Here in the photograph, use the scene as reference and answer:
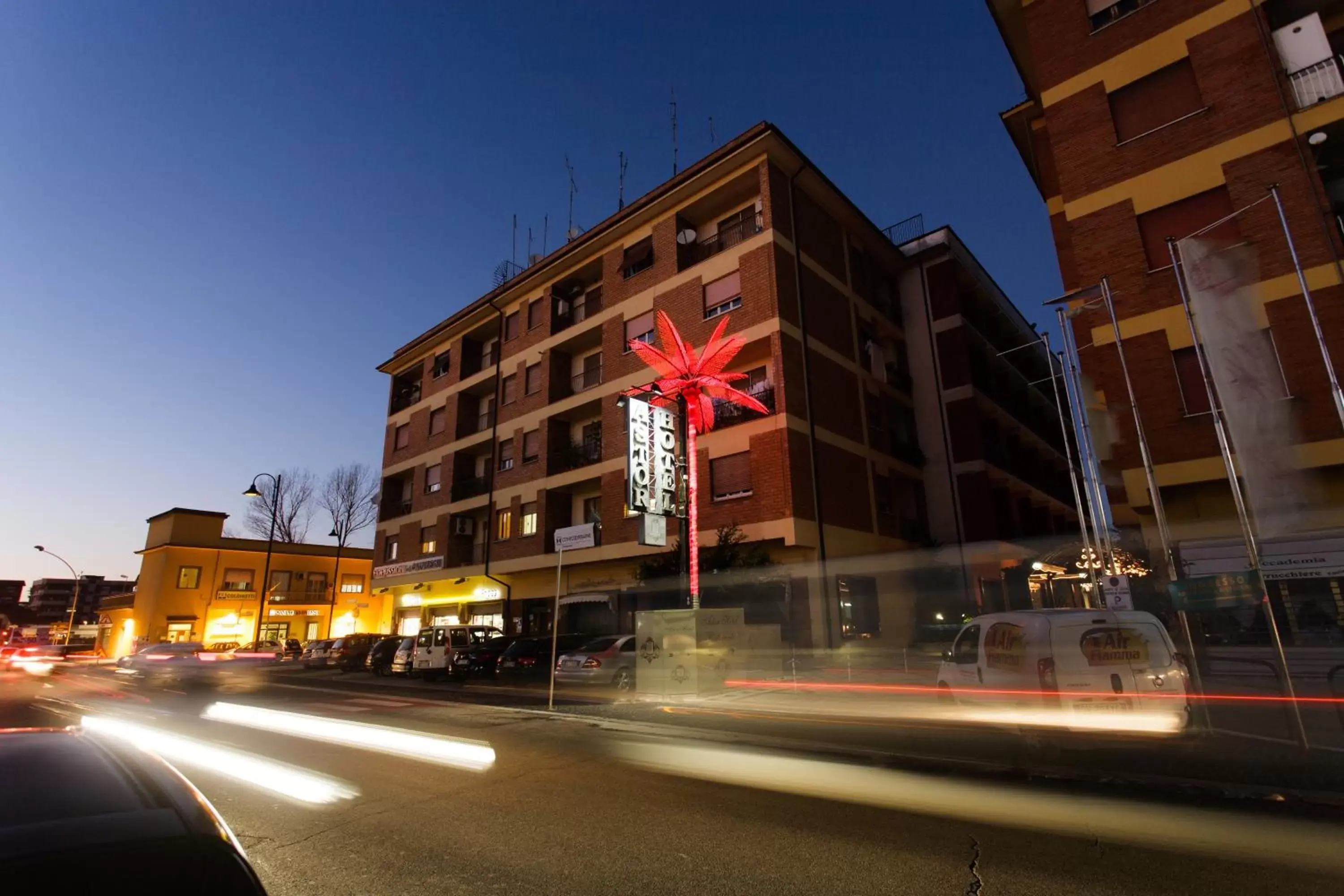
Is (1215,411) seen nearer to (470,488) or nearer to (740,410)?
(740,410)

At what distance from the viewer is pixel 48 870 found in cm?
179

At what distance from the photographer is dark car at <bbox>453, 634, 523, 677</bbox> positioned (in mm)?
20719

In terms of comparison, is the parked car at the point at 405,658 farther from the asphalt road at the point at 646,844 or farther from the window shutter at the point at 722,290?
the window shutter at the point at 722,290

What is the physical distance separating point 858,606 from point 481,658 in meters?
12.6

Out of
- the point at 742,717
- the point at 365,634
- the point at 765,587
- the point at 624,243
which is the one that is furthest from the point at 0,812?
the point at 365,634

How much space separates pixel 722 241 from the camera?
2341cm

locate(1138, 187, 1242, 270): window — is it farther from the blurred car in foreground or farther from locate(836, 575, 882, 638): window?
the blurred car in foreground

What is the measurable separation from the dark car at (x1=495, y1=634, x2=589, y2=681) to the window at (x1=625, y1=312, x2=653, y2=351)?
10.8m

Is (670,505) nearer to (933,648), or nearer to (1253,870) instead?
(933,648)

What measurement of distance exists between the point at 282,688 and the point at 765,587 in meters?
14.3

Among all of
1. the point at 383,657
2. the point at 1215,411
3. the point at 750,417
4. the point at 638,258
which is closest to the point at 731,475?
the point at 750,417

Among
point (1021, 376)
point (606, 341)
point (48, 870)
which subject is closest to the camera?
point (48, 870)

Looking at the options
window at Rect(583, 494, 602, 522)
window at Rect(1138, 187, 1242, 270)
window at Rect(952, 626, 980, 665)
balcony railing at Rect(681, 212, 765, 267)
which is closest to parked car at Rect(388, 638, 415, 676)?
window at Rect(583, 494, 602, 522)

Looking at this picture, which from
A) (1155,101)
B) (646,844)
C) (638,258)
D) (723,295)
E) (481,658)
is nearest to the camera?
(646,844)
